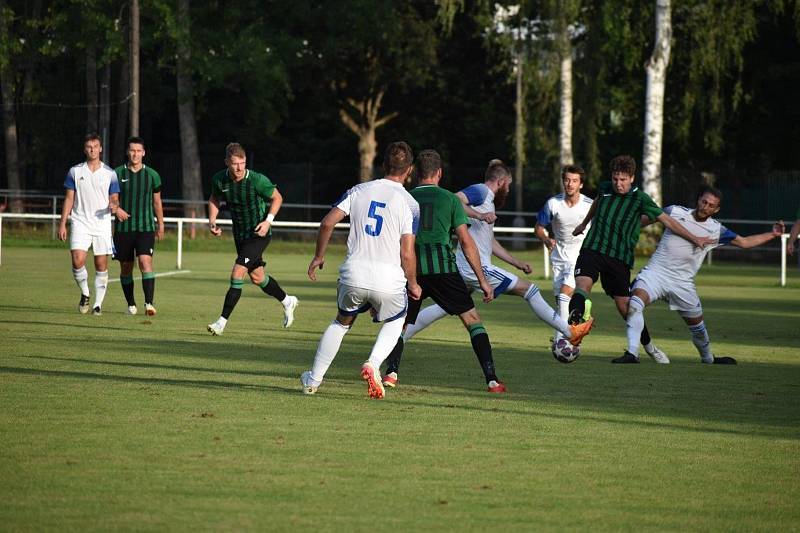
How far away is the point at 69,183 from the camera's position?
56.5ft

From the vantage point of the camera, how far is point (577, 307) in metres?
12.8

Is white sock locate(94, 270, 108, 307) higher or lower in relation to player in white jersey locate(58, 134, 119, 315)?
lower

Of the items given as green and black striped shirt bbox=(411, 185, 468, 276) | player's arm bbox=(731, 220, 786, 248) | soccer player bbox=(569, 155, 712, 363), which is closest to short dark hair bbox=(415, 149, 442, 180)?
green and black striped shirt bbox=(411, 185, 468, 276)

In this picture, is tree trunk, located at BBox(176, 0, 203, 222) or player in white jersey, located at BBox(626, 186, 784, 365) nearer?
player in white jersey, located at BBox(626, 186, 784, 365)

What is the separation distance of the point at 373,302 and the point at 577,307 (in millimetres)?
3503

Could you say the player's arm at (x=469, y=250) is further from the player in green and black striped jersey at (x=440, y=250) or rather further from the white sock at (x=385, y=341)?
the white sock at (x=385, y=341)

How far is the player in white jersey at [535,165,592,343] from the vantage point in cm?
1563

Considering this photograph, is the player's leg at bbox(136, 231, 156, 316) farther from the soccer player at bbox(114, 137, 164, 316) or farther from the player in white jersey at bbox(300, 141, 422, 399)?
the player in white jersey at bbox(300, 141, 422, 399)

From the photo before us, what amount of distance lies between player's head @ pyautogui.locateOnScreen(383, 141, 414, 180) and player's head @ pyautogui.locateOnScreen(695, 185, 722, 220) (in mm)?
4630

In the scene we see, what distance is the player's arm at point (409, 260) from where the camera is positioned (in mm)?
9688

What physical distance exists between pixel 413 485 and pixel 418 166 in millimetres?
4230

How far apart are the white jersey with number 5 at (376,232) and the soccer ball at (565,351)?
305 centimetres

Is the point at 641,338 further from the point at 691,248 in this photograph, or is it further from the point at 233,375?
the point at 233,375

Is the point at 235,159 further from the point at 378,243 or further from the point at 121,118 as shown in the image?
the point at 121,118
